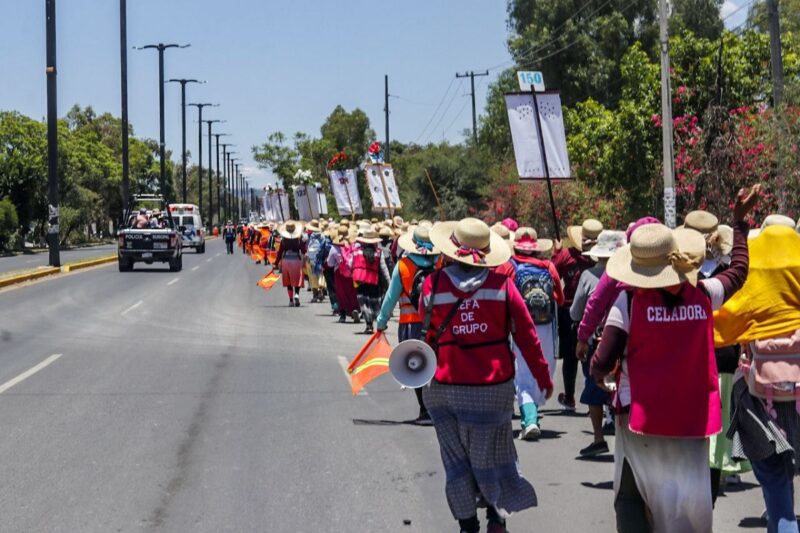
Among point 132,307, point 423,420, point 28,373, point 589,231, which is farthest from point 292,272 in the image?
Result: point 589,231

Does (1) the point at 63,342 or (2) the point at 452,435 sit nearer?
(2) the point at 452,435

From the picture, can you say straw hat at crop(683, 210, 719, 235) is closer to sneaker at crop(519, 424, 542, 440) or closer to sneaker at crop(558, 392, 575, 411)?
sneaker at crop(519, 424, 542, 440)

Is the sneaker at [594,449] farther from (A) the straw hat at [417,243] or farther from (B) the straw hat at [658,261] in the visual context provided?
(B) the straw hat at [658,261]

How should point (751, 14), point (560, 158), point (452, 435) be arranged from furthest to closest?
point (751, 14) < point (560, 158) < point (452, 435)

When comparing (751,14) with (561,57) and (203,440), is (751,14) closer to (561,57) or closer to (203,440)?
(561,57)

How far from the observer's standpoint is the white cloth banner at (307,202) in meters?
46.7

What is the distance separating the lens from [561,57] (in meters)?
48.2

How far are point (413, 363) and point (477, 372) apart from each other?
448mm

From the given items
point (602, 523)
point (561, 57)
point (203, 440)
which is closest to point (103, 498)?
point (203, 440)

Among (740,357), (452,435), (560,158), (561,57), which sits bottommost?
(452,435)

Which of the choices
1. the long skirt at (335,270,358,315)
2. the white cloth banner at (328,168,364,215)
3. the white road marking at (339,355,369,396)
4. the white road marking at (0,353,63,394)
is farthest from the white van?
the white road marking at (339,355,369,396)

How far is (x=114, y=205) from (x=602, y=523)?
93832 millimetres

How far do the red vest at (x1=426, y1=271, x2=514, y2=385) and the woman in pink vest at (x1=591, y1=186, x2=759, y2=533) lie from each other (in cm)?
102

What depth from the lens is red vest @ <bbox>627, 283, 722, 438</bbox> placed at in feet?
17.8
